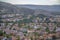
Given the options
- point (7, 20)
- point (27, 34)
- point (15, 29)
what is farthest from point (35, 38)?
point (7, 20)

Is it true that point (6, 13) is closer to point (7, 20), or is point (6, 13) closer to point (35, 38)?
point (7, 20)

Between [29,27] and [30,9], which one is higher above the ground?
[30,9]

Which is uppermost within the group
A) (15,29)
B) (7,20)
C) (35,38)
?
(7,20)

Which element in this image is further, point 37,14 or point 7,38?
point 37,14

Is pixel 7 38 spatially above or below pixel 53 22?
below

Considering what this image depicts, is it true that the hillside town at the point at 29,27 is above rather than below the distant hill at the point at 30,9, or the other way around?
below

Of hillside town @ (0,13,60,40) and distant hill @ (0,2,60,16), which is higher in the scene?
distant hill @ (0,2,60,16)

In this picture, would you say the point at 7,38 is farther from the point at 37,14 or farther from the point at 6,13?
the point at 37,14
